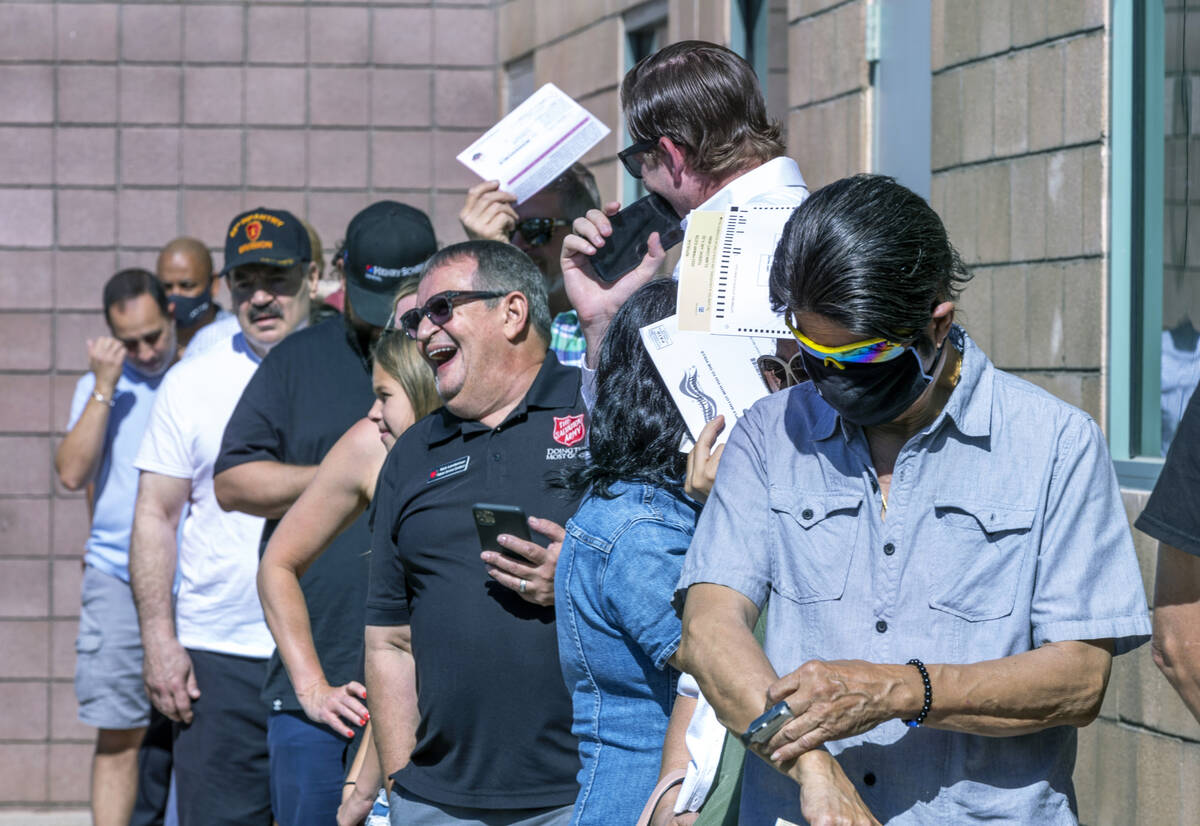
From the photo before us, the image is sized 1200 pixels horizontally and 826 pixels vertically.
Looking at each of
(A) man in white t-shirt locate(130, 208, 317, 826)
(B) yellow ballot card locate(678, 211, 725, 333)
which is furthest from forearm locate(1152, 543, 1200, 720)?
(A) man in white t-shirt locate(130, 208, 317, 826)

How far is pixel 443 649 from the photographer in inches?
126

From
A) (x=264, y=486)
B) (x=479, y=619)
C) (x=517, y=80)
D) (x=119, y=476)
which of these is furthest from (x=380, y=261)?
(x=517, y=80)

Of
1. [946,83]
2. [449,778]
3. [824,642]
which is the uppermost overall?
[946,83]

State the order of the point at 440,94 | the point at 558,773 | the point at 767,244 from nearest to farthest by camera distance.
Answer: the point at 767,244
the point at 558,773
the point at 440,94

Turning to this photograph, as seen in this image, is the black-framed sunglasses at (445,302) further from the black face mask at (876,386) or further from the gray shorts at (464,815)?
the black face mask at (876,386)

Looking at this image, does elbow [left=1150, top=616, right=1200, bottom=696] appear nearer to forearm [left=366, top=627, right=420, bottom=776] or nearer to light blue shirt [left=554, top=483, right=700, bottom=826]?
light blue shirt [left=554, top=483, right=700, bottom=826]

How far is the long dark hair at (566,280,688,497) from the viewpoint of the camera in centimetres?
268

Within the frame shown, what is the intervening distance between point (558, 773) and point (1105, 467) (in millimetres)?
1402

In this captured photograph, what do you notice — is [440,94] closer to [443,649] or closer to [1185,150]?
[1185,150]

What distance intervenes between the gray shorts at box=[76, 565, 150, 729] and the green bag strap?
4.08 m

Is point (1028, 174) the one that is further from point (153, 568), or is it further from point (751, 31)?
point (153, 568)

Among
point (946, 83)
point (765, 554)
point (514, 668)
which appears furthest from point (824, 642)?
point (946, 83)

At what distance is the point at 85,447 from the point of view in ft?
20.4

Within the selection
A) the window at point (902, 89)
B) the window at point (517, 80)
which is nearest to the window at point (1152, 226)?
the window at point (902, 89)
